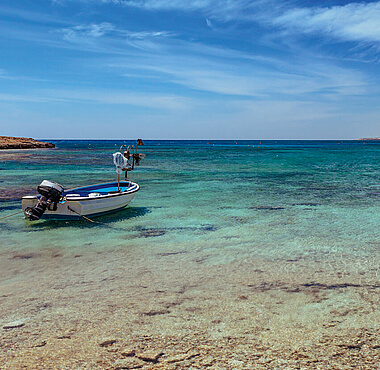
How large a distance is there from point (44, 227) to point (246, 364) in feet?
32.8

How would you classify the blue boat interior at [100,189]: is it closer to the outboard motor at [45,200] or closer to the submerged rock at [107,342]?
the outboard motor at [45,200]

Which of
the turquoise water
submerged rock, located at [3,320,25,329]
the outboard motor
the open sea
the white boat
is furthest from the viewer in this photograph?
the white boat

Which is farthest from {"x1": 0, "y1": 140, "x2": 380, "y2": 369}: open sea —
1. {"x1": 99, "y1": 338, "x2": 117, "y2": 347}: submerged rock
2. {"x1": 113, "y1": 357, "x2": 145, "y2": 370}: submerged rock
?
{"x1": 113, "y1": 357, "x2": 145, "y2": 370}: submerged rock

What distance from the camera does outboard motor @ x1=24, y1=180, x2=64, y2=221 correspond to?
12.1 m

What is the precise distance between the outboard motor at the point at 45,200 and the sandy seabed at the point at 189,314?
3343 millimetres

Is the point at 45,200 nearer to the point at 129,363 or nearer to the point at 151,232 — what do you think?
the point at 151,232

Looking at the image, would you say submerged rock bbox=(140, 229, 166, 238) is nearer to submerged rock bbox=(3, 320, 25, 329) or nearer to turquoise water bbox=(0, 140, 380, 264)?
turquoise water bbox=(0, 140, 380, 264)

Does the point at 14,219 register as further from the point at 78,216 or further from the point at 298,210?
the point at 298,210

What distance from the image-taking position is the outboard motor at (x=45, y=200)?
39.8 ft

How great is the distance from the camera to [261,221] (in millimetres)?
13445

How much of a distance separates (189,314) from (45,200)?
8.41 m

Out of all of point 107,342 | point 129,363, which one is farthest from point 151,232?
point 129,363

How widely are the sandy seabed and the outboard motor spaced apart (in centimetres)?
334

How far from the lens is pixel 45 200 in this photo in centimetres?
1234
